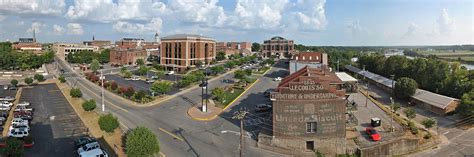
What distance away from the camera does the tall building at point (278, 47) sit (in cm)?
17950

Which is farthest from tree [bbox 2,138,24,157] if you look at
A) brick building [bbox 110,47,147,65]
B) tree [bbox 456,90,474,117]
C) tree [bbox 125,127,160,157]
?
brick building [bbox 110,47,147,65]

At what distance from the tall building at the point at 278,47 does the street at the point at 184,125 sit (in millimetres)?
121105

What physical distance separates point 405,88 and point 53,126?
52.9 metres

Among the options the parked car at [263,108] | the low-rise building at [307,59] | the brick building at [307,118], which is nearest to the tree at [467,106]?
the brick building at [307,118]

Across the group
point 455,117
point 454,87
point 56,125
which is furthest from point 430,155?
point 56,125

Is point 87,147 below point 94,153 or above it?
above

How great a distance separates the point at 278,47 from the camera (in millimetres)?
181375

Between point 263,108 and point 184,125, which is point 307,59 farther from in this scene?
point 184,125

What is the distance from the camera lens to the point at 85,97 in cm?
5850

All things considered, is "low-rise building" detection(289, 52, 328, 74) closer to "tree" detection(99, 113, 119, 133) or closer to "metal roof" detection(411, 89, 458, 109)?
"metal roof" detection(411, 89, 458, 109)

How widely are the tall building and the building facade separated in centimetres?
6850

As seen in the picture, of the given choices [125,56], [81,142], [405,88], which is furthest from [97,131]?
[125,56]

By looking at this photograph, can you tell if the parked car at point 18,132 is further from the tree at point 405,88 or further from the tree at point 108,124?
the tree at point 405,88

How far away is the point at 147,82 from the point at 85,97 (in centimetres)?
2233
